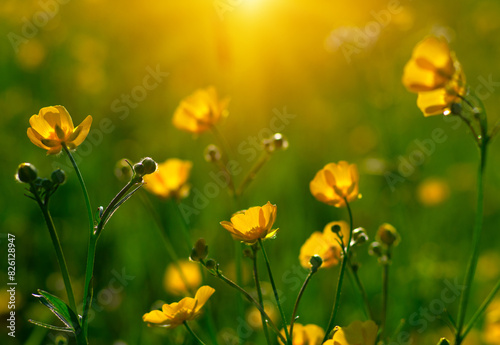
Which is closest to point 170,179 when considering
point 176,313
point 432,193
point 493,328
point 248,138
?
point 176,313

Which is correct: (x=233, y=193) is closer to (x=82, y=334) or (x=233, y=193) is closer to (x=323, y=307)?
(x=82, y=334)

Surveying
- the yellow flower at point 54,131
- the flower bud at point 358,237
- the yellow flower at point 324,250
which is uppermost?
the yellow flower at point 54,131

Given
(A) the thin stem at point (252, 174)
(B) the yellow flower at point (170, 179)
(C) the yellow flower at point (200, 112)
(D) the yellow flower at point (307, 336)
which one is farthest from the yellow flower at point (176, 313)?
(C) the yellow flower at point (200, 112)

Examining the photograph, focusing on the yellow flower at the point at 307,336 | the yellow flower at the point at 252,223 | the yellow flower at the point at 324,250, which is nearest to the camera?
the yellow flower at the point at 252,223

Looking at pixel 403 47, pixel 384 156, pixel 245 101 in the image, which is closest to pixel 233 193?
pixel 384 156

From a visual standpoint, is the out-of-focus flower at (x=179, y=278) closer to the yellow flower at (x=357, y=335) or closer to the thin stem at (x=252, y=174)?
the thin stem at (x=252, y=174)

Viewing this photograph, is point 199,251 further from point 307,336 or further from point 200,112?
point 200,112
